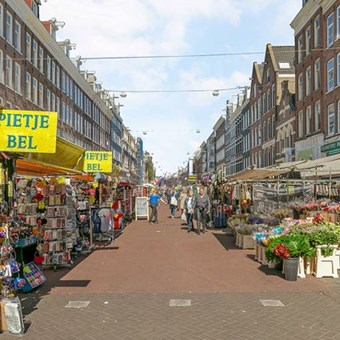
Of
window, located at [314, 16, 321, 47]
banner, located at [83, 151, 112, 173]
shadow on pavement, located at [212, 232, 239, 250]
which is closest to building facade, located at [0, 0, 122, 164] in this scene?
banner, located at [83, 151, 112, 173]

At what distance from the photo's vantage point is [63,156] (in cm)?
885

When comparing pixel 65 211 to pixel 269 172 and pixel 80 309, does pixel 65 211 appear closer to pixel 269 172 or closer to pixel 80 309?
pixel 80 309

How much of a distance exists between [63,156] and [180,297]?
3.41 m

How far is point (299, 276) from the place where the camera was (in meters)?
9.14

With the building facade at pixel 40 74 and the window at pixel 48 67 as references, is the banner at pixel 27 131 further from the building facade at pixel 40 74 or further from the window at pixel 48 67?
the window at pixel 48 67

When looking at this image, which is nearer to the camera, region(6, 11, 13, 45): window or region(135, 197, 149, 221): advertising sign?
region(135, 197, 149, 221): advertising sign

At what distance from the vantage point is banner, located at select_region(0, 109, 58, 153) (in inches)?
249

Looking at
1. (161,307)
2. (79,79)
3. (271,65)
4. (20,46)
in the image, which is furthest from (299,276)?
(79,79)

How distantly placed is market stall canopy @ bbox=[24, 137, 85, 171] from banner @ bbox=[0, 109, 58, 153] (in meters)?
0.81

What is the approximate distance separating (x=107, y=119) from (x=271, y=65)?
3386 centimetres

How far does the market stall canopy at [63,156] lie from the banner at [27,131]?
81 cm

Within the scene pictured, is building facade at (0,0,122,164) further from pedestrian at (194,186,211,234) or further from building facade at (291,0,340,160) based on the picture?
building facade at (291,0,340,160)

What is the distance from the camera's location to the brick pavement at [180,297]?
5.87m

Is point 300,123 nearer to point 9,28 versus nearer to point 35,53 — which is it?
point 35,53
